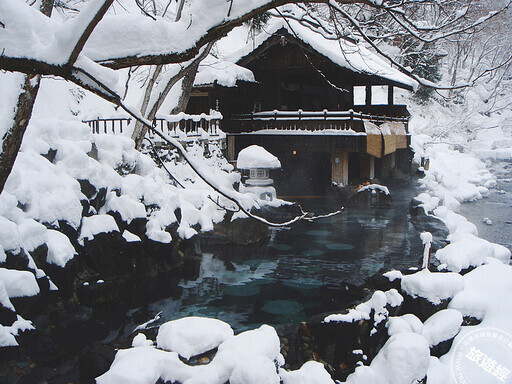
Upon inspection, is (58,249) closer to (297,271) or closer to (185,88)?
(297,271)

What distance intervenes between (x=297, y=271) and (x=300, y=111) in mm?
10090

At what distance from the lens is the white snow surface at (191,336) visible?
5.57m

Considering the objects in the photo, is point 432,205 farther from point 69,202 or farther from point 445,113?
point 445,113

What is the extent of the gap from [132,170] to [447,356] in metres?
9.42

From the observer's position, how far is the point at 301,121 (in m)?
19.8

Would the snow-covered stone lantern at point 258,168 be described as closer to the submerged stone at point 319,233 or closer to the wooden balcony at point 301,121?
the submerged stone at point 319,233

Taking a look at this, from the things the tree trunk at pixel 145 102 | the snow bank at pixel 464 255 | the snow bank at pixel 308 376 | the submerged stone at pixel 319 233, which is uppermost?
the tree trunk at pixel 145 102

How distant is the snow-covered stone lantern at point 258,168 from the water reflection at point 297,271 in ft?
5.88

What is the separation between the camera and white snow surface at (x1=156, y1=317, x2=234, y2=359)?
219 inches

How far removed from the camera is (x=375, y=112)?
25.0 m

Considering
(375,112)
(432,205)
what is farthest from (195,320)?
(375,112)

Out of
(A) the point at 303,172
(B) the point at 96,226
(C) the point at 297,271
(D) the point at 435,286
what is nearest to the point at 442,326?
(D) the point at 435,286

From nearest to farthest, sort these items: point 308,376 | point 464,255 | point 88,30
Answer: point 88,30 < point 308,376 < point 464,255
